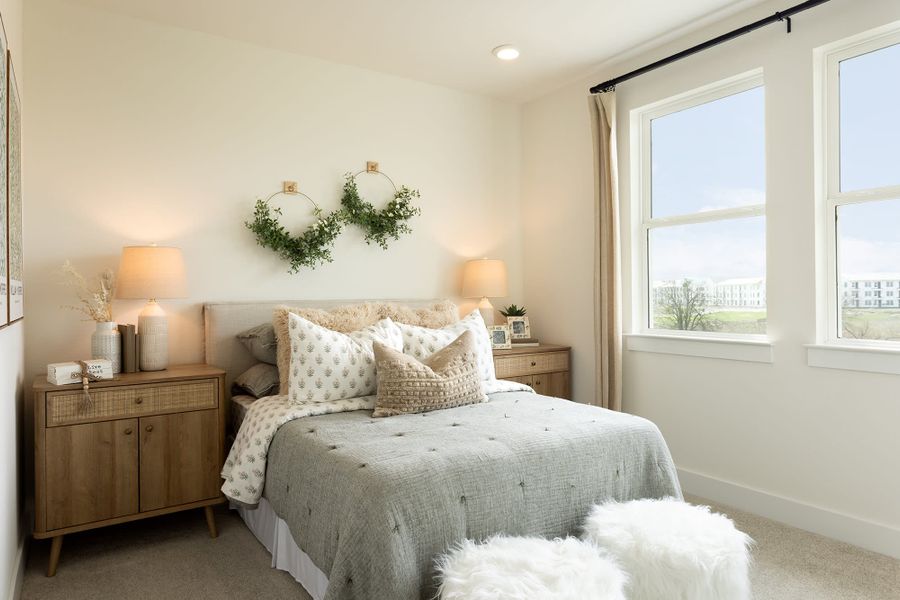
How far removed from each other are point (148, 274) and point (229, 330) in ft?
1.84

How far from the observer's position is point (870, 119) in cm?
274

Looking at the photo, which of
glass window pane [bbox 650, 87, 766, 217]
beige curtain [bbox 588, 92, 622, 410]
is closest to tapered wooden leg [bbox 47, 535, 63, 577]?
beige curtain [bbox 588, 92, 622, 410]

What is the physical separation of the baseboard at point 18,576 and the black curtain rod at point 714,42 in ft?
12.7

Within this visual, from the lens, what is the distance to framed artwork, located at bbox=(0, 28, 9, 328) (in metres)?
1.51

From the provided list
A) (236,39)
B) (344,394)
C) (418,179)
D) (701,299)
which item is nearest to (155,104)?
(236,39)

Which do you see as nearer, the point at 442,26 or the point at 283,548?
the point at 283,548

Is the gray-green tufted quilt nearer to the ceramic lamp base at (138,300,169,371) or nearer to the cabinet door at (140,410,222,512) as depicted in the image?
the cabinet door at (140,410,222,512)

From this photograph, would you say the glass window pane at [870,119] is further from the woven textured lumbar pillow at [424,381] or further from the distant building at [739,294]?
the woven textured lumbar pillow at [424,381]

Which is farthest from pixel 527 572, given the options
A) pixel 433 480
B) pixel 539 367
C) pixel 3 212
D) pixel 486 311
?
pixel 486 311

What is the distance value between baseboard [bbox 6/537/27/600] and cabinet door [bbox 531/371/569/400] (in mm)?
2854

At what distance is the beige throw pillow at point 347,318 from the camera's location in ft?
9.71

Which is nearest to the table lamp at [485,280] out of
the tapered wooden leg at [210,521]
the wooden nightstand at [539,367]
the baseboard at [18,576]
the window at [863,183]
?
Answer: the wooden nightstand at [539,367]

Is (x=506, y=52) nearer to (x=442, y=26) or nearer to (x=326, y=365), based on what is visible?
(x=442, y=26)

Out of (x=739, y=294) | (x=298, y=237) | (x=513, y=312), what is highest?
(x=298, y=237)
